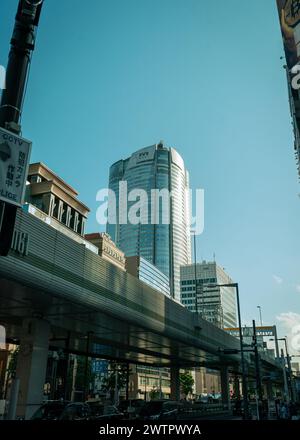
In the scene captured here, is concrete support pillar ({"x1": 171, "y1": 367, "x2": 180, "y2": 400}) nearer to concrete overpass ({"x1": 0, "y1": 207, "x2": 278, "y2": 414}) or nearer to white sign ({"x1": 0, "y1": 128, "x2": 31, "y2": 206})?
concrete overpass ({"x1": 0, "y1": 207, "x2": 278, "y2": 414})

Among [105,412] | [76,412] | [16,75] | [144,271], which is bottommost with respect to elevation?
[105,412]

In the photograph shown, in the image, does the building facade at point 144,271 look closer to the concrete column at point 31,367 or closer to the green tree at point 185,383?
the green tree at point 185,383

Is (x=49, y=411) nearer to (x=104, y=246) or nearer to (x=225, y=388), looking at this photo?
(x=225, y=388)

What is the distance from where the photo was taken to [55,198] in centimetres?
7006

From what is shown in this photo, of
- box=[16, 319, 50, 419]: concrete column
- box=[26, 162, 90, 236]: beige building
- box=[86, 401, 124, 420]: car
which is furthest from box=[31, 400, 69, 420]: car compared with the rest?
box=[26, 162, 90, 236]: beige building

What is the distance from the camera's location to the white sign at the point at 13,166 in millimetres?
7824

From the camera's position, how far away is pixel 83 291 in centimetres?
2152

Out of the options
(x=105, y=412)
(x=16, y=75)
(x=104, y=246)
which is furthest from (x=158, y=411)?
(x=104, y=246)

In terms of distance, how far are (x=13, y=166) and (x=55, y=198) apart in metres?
63.4

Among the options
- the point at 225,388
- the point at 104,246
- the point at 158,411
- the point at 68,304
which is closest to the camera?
the point at 68,304

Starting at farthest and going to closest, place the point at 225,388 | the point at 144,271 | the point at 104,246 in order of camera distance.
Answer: the point at 144,271 → the point at 104,246 → the point at 225,388

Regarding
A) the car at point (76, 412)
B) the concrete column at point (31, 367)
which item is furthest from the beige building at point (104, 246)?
the car at point (76, 412)

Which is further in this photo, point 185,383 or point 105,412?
point 185,383

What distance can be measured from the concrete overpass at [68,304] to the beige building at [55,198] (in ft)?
113
